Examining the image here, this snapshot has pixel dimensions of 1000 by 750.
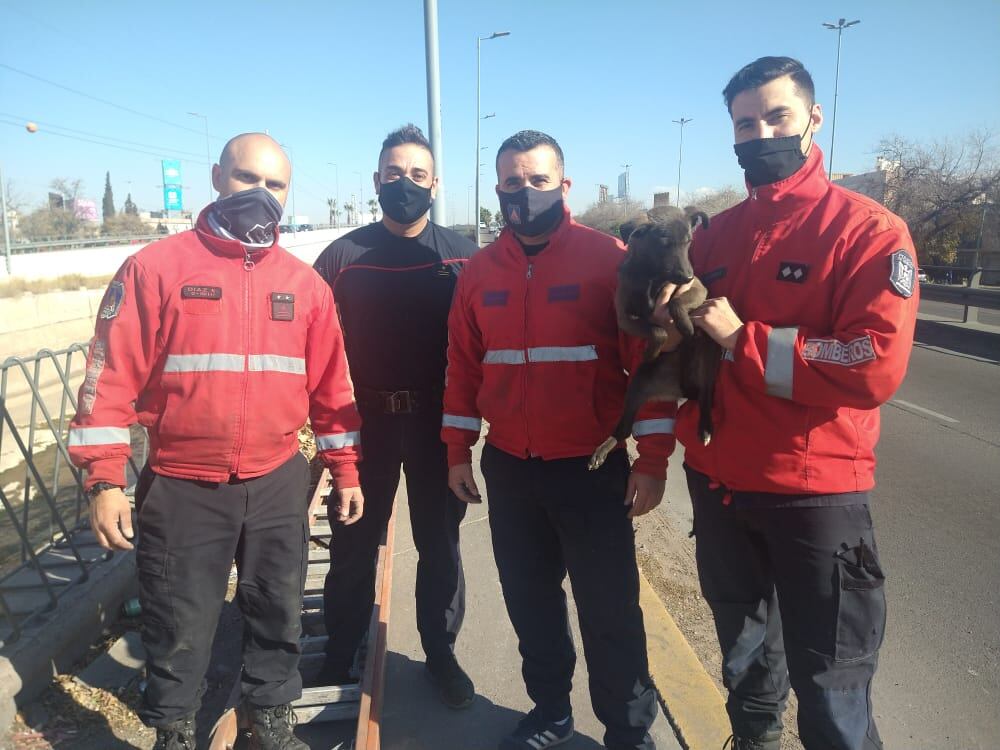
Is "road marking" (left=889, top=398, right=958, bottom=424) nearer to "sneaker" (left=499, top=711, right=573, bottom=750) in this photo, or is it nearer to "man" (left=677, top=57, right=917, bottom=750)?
"man" (left=677, top=57, right=917, bottom=750)

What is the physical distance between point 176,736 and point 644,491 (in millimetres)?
1917

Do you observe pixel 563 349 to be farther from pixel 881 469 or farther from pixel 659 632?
pixel 881 469

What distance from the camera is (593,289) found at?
8.10 feet

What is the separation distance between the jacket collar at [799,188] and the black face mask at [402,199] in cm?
162

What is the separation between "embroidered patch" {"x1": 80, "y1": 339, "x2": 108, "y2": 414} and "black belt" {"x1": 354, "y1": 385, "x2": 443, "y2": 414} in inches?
43.7

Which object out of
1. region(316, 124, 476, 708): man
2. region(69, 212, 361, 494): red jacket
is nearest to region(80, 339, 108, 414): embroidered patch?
region(69, 212, 361, 494): red jacket

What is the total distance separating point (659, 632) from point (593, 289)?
1957 millimetres

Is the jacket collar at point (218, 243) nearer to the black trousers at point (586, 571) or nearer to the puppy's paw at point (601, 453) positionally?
the black trousers at point (586, 571)

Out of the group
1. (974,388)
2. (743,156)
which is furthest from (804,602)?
(974,388)

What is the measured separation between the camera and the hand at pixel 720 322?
6.66ft

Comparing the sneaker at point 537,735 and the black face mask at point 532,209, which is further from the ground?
the black face mask at point 532,209

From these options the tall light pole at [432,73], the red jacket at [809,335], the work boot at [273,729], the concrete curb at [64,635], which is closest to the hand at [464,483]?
the red jacket at [809,335]

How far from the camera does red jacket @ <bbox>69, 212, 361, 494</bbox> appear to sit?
2254mm

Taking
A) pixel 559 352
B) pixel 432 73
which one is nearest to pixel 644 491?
pixel 559 352
